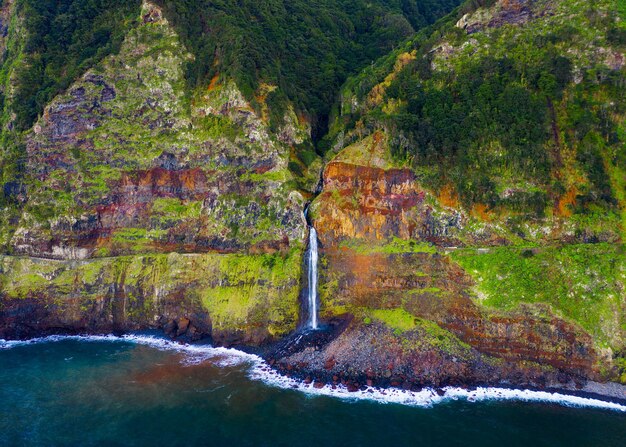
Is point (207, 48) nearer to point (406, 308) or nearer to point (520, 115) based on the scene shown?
point (520, 115)

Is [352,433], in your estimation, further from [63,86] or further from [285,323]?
[63,86]

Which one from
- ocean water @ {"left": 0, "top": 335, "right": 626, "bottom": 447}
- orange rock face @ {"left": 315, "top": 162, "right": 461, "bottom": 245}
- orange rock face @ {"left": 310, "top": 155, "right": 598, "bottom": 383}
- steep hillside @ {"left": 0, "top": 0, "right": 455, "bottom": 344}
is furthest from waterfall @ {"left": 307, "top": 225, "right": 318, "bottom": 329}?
ocean water @ {"left": 0, "top": 335, "right": 626, "bottom": 447}

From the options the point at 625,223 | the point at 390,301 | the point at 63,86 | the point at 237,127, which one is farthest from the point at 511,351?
the point at 63,86

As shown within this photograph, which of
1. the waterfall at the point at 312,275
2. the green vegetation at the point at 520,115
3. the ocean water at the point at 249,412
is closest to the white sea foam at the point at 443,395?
the ocean water at the point at 249,412

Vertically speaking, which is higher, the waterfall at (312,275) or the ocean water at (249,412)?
the waterfall at (312,275)

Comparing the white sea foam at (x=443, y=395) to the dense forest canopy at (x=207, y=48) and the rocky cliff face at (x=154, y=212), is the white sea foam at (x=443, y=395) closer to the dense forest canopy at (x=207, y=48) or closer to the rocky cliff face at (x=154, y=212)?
the rocky cliff face at (x=154, y=212)

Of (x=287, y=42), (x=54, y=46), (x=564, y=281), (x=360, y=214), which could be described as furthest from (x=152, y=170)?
(x=564, y=281)
